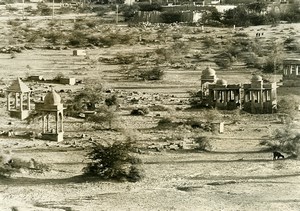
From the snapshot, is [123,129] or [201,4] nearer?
[123,129]

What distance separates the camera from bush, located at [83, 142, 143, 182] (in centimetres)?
1616

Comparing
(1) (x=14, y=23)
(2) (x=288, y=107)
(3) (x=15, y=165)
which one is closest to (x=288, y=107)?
(2) (x=288, y=107)

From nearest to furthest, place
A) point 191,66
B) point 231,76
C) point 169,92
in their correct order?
point 169,92
point 231,76
point 191,66

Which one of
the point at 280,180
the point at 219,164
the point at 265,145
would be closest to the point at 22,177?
the point at 219,164

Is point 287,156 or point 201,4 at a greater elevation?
point 201,4

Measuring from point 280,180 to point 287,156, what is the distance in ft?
8.78

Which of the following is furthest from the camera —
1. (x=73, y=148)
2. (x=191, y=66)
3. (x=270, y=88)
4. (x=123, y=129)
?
(x=191, y=66)

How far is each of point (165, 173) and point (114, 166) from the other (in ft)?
4.77

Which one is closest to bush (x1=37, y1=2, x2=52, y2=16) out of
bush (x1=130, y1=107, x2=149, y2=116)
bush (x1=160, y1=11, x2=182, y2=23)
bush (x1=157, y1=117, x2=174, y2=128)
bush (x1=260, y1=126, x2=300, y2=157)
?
bush (x1=160, y1=11, x2=182, y2=23)

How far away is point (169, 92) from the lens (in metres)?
30.6

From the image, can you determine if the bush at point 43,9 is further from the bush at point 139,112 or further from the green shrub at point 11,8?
the bush at point 139,112

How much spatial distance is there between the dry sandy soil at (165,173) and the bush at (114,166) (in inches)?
11.5

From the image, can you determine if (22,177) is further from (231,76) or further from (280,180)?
(231,76)

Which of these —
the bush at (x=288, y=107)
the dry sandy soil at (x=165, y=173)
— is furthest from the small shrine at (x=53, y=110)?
the bush at (x=288, y=107)
